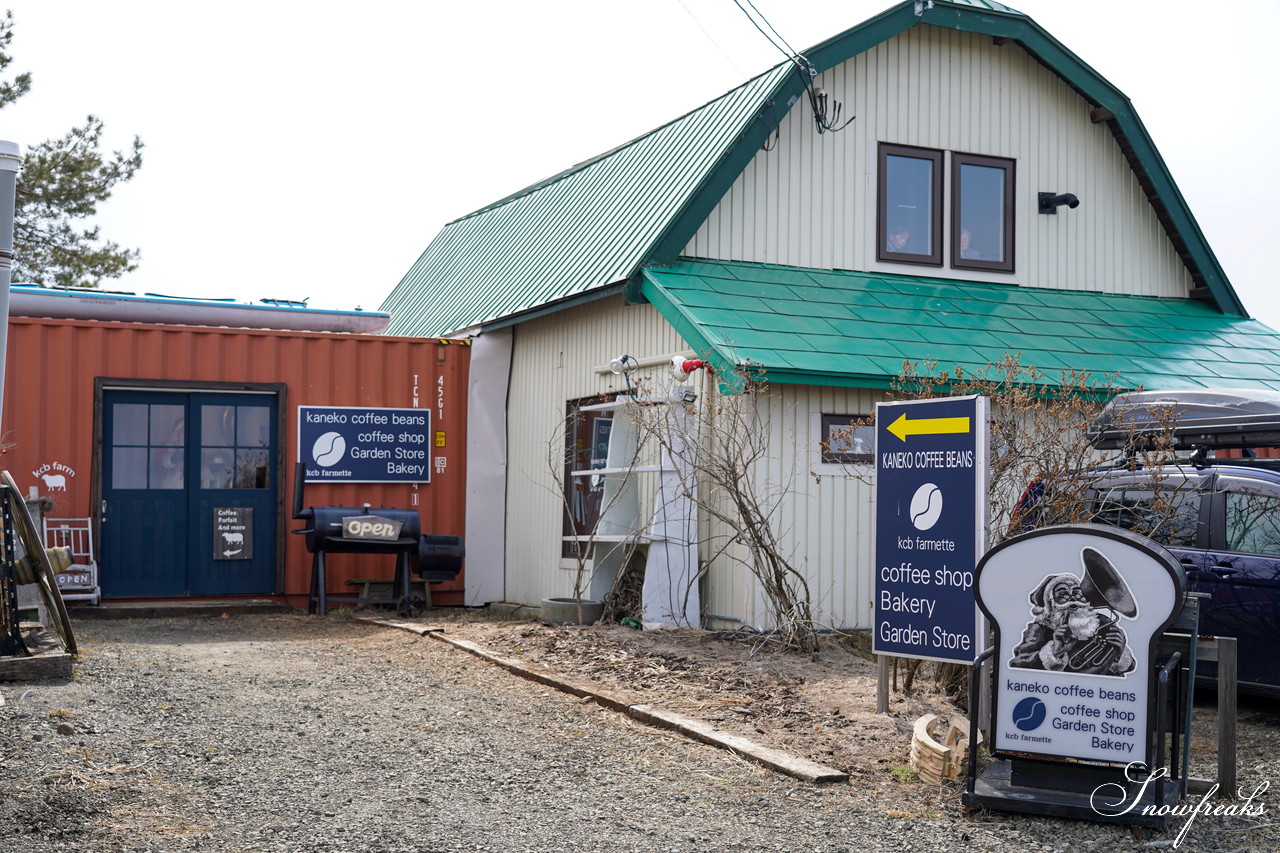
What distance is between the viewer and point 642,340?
490 inches

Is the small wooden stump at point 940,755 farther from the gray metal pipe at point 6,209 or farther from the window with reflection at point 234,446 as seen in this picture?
the window with reflection at point 234,446

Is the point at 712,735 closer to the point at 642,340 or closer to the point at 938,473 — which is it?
the point at 938,473

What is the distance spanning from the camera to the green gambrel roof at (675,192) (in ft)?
40.4

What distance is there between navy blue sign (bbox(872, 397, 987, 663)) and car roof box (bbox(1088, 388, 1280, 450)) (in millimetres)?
1714

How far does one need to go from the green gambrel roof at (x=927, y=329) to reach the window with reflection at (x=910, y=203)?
13.9 inches

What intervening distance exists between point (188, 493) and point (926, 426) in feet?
31.2

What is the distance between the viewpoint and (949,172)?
535 inches

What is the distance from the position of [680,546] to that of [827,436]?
1.58m

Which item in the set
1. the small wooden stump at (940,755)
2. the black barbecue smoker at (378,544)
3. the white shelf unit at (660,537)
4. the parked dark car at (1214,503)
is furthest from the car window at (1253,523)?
the black barbecue smoker at (378,544)

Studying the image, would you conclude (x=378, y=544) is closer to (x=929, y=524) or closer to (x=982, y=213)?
(x=982, y=213)

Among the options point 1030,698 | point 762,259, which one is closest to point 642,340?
point 762,259

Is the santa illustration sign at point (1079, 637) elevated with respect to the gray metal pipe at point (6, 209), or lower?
lower

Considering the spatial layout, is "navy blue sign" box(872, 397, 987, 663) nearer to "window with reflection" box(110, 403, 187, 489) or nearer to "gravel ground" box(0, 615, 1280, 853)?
"gravel ground" box(0, 615, 1280, 853)

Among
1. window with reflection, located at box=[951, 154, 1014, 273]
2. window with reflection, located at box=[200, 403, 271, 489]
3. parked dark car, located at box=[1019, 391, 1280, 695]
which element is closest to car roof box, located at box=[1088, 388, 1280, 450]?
parked dark car, located at box=[1019, 391, 1280, 695]
